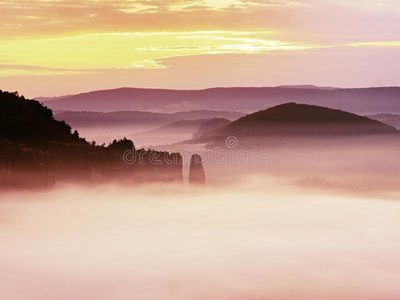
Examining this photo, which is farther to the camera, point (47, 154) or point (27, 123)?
point (27, 123)

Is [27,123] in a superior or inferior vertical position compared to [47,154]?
superior

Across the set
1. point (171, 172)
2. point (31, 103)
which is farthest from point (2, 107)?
point (171, 172)

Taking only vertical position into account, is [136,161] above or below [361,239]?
above

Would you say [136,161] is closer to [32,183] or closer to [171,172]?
[171,172]

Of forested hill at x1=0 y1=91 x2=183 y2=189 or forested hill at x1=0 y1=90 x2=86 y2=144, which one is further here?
forested hill at x1=0 y1=90 x2=86 y2=144

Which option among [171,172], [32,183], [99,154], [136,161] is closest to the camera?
[32,183]

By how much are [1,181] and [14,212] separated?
13.8 meters

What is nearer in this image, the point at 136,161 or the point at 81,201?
the point at 81,201

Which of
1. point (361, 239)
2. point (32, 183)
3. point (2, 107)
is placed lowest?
point (361, 239)

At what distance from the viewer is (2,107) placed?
153 meters

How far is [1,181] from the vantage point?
133500 mm

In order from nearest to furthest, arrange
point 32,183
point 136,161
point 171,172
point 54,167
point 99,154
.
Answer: point 32,183 → point 54,167 → point 99,154 → point 136,161 → point 171,172

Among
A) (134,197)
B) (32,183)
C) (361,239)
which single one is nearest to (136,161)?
(134,197)

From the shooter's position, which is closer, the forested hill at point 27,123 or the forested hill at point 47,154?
the forested hill at point 47,154
